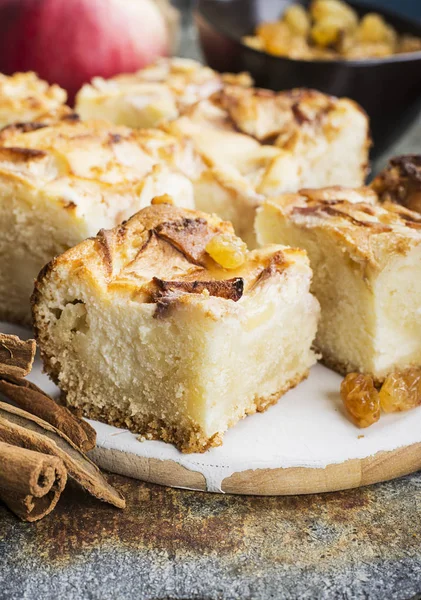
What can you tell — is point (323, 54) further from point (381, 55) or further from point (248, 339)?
point (248, 339)

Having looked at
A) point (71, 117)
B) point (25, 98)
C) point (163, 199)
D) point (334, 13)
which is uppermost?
point (334, 13)

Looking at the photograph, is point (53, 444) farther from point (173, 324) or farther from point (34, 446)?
point (173, 324)

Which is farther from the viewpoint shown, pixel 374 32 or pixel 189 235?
pixel 374 32

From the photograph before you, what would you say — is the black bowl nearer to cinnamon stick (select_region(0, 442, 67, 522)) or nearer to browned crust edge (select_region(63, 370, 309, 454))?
browned crust edge (select_region(63, 370, 309, 454))

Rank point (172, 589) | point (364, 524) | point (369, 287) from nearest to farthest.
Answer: point (172, 589), point (364, 524), point (369, 287)

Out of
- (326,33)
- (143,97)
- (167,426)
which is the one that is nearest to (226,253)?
(167,426)

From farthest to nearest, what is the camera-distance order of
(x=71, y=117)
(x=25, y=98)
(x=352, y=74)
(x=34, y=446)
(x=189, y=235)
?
1. (x=352, y=74)
2. (x=25, y=98)
3. (x=71, y=117)
4. (x=189, y=235)
5. (x=34, y=446)

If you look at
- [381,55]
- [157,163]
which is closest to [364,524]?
[157,163]
